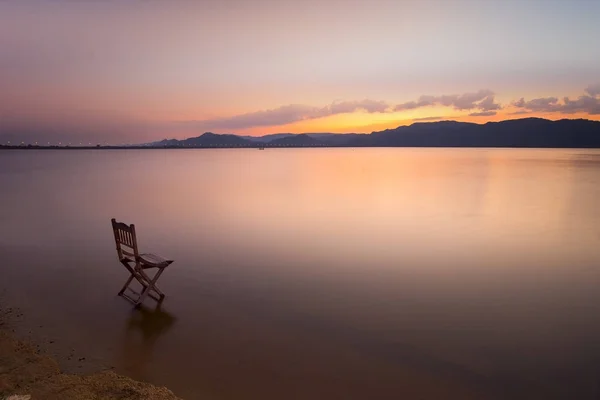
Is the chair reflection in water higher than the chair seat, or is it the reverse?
the chair seat

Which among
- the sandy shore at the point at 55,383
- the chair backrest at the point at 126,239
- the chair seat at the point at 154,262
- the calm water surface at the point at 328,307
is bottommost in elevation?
the calm water surface at the point at 328,307

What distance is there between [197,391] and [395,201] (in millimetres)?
20923

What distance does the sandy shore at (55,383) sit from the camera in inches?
169

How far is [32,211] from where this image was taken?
1944 cm

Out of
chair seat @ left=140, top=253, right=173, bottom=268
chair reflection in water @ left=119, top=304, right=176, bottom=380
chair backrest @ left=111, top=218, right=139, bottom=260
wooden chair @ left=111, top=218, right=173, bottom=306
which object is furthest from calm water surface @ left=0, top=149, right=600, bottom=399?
chair backrest @ left=111, top=218, right=139, bottom=260

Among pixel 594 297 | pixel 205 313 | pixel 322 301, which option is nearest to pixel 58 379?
pixel 205 313

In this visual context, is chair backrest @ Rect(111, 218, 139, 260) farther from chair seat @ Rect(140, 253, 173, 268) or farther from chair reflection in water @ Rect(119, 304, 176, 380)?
chair reflection in water @ Rect(119, 304, 176, 380)

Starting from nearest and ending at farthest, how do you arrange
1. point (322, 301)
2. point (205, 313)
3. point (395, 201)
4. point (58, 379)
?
1. point (58, 379)
2. point (205, 313)
3. point (322, 301)
4. point (395, 201)

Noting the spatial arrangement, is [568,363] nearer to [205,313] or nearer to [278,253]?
[205,313]

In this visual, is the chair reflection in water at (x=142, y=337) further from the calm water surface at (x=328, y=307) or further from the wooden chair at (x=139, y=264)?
the wooden chair at (x=139, y=264)

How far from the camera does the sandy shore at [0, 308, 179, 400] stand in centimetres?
430

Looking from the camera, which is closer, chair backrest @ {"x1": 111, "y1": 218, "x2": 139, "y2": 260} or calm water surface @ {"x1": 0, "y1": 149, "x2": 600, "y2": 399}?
calm water surface @ {"x1": 0, "y1": 149, "x2": 600, "y2": 399}

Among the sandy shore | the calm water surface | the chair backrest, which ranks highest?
the chair backrest

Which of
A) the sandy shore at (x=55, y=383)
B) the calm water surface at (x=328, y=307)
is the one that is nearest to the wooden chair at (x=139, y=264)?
the calm water surface at (x=328, y=307)
